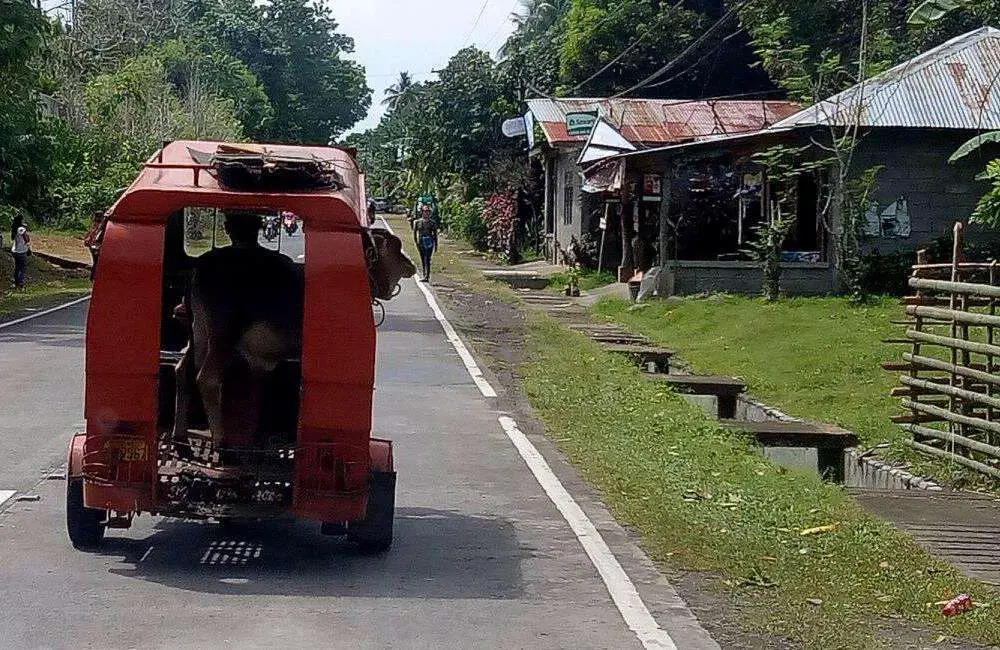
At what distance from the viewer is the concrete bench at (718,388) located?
55.6ft

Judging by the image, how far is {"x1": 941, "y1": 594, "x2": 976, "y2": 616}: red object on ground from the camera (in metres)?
7.57

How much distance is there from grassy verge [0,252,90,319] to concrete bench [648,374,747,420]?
13.8m

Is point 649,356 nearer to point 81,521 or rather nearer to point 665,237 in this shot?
point 665,237

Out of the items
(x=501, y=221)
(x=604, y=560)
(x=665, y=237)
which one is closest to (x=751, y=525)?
(x=604, y=560)

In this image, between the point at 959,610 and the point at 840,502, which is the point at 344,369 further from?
the point at 840,502

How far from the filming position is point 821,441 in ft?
44.1

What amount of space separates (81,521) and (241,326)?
1448 mm

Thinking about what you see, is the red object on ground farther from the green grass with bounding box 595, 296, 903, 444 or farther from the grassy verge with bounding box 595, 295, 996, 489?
the green grass with bounding box 595, 296, 903, 444

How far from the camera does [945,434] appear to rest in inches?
487

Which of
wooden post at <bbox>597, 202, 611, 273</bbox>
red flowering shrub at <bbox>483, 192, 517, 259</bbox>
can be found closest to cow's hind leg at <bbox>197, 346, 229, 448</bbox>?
wooden post at <bbox>597, 202, 611, 273</bbox>

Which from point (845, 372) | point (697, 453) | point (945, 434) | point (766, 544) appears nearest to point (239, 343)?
Answer: point (766, 544)

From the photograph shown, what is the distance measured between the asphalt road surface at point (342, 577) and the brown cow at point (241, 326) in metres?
0.85

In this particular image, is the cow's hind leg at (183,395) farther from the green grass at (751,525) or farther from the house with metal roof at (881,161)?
the house with metal roof at (881,161)

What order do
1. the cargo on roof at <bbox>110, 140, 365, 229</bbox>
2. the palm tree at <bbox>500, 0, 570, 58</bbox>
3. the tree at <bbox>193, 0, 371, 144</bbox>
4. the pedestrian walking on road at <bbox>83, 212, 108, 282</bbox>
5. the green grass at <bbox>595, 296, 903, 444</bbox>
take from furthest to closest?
the tree at <bbox>193, 0, 371, 144</bbox>
the palm tree at <bbox>500, 0, 570, 58</bbox>
the green grass at <bbox>595, 296, 903, 444</bbox>
the pedestrian walking on road at <bbox>83, 212, 108, 282</bbox>
the cargo on roof at <bbox>110, 140, 365, 229</bbox>
